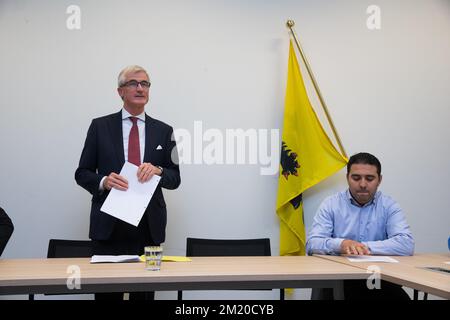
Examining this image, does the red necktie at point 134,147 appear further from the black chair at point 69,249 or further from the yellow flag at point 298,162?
the yellow flag at point 298,162

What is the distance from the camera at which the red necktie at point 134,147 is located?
10.5 ft

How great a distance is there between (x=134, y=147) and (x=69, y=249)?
734 mm

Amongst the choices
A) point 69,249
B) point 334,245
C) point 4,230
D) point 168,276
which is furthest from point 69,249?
point 334,245

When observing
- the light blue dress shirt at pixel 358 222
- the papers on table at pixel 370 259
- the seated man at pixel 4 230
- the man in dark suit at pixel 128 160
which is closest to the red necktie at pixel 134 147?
the man in dark suit at pixel 128 160

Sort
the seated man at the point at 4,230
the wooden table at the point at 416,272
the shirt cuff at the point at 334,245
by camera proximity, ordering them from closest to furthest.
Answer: the wooden table at the point at 416,272 < the seated man at the point at 4,230 < the shirt cuff at the point at 334,245

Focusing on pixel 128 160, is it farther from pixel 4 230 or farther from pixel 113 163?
pixel 4 230

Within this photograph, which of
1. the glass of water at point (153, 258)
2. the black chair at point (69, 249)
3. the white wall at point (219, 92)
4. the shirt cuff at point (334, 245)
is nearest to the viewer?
the glass of water at point (153, 258)

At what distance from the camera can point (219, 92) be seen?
4.34 metres

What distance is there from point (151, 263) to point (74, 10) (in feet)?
8.79

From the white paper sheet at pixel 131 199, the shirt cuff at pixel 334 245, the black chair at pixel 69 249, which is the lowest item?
the black chair at pixel 69 249

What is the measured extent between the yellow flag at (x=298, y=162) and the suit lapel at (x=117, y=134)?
1509mm

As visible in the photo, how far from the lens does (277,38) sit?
14.4 feet

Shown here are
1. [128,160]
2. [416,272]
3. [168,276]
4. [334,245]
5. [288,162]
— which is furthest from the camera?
[288,162]

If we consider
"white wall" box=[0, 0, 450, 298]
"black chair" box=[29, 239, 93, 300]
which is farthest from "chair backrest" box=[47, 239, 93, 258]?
"white wall" box=[0, 0, 450, 298]
